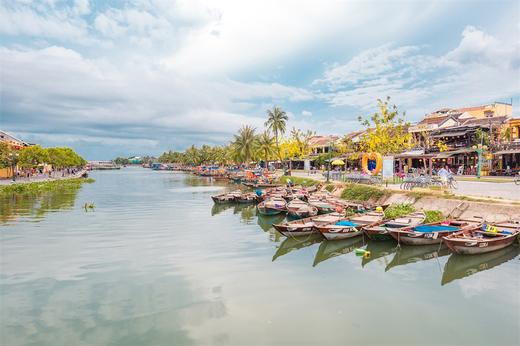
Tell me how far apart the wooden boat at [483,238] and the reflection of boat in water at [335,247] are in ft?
16.1

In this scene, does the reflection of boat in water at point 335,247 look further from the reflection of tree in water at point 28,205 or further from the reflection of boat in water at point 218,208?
the reflection of tree in water at point 28,205

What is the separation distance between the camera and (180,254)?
18500 millimetres

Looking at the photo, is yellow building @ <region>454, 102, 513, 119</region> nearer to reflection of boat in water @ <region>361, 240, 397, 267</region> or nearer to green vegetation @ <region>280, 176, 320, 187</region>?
green vegetation @ <region>280, 176, 320, 187</region>

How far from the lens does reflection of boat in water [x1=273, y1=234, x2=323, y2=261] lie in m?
19.6

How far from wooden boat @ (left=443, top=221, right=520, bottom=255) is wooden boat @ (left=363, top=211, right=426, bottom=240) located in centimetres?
297

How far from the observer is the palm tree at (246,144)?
93000 mm

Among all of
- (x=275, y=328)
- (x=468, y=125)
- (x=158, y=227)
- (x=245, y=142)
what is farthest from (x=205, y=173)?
(x=275, y=328)

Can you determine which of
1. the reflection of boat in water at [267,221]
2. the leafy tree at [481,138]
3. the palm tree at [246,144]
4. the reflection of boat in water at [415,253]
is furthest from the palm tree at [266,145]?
the reflection of boat in water at [415,253]

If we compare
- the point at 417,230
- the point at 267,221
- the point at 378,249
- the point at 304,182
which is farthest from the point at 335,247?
the point at 304,182

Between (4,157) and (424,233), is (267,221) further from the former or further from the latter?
(4,157)

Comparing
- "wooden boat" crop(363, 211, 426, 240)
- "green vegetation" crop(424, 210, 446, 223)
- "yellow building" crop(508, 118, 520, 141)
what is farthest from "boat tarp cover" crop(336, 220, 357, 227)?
"yellow building" crop(508, 118, 520, 141)

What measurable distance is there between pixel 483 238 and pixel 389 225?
480 centimetres

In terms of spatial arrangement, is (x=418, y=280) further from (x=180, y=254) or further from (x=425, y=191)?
(x=425, y=191)

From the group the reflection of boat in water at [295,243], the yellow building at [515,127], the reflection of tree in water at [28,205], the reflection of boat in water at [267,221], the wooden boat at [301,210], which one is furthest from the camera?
the yellow building at [515,127]
